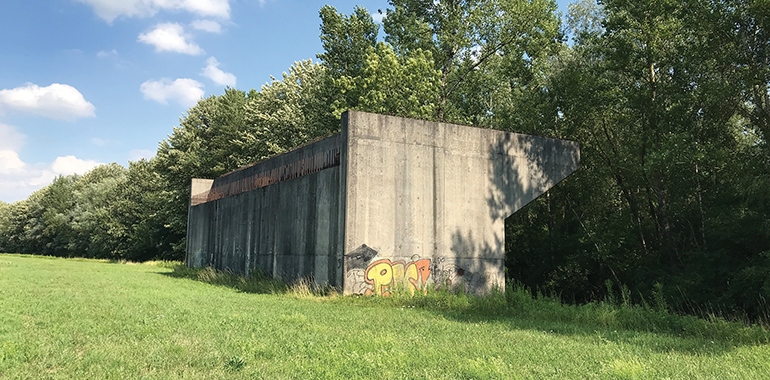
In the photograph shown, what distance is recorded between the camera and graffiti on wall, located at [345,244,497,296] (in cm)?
1689

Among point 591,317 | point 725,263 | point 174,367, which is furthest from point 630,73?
point 174,367

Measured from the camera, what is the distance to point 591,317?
43.0ft

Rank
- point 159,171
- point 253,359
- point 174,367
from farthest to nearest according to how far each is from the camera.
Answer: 1. point 159,171
2. point 253,359
3. point 174,367

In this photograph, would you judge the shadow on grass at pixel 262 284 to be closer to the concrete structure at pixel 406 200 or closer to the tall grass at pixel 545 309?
the tall grass at pixel 545 309

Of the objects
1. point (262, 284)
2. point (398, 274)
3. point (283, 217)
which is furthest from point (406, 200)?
point (262, 284)

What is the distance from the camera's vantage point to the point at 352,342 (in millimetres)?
8570

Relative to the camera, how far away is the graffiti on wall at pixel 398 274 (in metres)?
16.9

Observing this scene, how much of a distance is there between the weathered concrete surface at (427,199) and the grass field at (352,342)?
2.59 meters

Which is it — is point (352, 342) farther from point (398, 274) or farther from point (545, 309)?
point (398, 274)

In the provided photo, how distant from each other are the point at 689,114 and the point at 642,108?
192cm

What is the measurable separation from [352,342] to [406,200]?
31.5ft

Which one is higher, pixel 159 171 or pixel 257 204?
pixel 159 171

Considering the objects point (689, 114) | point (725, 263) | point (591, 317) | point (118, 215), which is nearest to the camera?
point (591, 317)

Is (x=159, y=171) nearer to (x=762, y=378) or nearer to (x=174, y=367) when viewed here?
(x=174, y=367)
